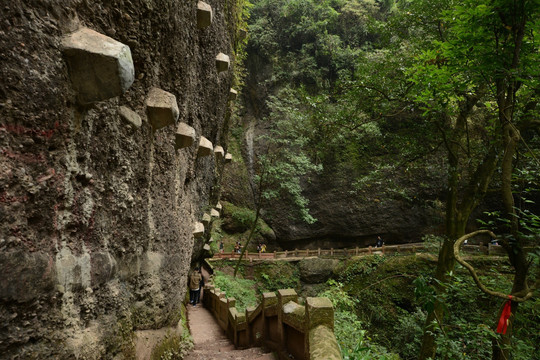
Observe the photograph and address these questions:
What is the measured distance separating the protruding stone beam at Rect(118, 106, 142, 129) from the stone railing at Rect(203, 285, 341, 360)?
2839 mm

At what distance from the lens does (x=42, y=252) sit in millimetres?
1964

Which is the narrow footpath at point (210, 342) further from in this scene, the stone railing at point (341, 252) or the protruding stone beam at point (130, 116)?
the stone railing at point (341, 252)

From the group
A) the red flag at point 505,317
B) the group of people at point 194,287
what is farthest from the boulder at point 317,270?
the red flag at point 505,317

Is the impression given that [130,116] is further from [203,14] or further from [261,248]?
[261,248]

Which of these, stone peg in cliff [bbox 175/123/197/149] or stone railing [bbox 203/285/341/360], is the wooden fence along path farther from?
stone peg in cliff [bbox 175/123/197/149]

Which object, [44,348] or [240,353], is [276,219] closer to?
[240,353]

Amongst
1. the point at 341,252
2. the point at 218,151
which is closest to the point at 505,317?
the point at 218,151

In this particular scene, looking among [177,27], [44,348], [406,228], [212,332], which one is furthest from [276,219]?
[44,348]

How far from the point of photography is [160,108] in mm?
3396

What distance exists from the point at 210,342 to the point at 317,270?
10.9 m

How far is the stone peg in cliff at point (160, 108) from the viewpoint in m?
3.39

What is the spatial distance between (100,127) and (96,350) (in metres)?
1.93

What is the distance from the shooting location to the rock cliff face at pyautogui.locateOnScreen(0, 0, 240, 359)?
175 cm

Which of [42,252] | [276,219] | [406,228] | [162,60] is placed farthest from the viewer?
[276,219]
